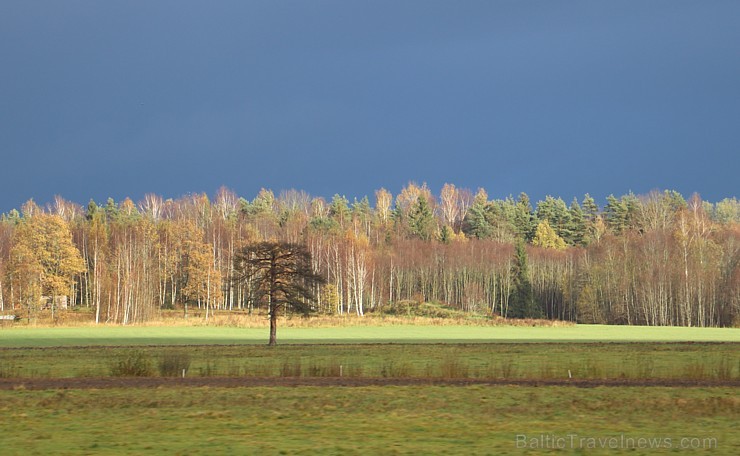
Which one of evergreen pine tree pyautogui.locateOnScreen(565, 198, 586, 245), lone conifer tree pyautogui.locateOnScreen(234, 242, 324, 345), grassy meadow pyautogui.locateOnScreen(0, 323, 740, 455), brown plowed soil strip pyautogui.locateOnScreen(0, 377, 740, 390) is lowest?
brown plowed soil strip pyautogui.locateOnScreen(0, 377, 740, 390)

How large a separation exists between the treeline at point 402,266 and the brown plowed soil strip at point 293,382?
61.1m

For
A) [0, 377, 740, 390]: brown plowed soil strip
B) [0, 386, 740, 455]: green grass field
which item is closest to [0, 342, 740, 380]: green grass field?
[0, 377, 740, 390]: brown plowed soil strip

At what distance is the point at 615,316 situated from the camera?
122 metres

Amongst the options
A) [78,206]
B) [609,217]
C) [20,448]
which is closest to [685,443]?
[20,448]

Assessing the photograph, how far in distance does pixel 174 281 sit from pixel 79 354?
83705 millimetres

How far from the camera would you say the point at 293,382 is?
26359 millimetres

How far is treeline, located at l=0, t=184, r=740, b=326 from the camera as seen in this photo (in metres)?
101

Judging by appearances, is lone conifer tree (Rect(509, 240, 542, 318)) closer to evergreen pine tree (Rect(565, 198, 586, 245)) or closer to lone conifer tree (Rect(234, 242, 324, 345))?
evergreen pine tree (Rect(565, 198, 586, 245))

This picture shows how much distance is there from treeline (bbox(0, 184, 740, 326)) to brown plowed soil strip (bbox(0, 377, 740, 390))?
2404 inches

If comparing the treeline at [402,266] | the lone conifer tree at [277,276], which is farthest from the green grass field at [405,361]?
the treeline at [402,266]

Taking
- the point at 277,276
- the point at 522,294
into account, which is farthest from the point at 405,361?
the point at 522,294

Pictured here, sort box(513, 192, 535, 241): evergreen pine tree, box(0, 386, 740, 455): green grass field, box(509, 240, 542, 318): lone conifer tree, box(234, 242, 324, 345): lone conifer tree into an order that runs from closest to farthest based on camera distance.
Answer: box(0, 386, 740, 455): green grass field, box(234, 242, 324, 345): lone conifer tree, box(509, 240, 542, 318): lone conifer tree, box(513, 192, 535, 241): evergreen pine tree

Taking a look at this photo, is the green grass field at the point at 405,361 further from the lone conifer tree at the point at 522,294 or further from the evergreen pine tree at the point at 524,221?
the evergreen pine tree at the point at 524,221

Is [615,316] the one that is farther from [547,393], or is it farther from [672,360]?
[547,393]
